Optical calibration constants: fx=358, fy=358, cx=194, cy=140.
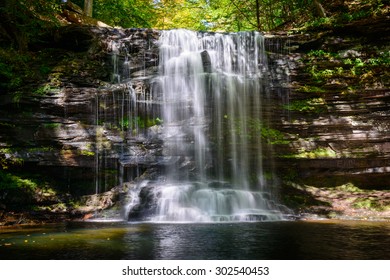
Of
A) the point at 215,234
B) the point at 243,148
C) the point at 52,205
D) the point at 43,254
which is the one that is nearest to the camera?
the point at 43,254

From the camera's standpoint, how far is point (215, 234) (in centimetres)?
793

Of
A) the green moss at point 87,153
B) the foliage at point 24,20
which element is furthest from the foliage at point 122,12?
the green moss at point 87,153

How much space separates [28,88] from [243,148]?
319 inches

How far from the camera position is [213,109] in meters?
14.0

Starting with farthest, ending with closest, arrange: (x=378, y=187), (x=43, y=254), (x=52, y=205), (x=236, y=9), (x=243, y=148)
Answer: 1. (x=236, y=9)
2. (x=243, y=148)
3. (x=378, y=187)
4. (x=52, y=205)
5. (x=43, y=254)

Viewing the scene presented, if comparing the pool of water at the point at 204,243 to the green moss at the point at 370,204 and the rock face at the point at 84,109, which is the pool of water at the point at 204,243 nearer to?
the green moss at the point at 370,204

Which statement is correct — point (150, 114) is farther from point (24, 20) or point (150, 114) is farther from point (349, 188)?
point (349, 188)

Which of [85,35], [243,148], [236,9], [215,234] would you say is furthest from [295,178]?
[236,9]

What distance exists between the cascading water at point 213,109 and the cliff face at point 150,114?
0.51 metres

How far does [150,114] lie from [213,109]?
2456 millimetres

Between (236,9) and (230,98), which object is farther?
(236,9)

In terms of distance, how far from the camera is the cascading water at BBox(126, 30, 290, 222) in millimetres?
13602

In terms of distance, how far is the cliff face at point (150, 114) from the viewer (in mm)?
12367
